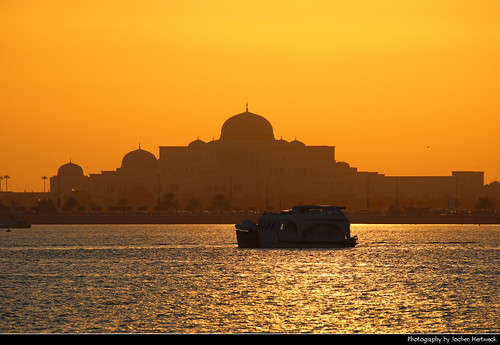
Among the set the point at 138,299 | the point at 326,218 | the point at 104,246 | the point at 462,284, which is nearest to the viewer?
the point at 138,299

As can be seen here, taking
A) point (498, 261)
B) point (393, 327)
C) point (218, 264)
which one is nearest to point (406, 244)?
point (498, 261)

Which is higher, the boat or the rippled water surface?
the boat

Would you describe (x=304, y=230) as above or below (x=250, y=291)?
above

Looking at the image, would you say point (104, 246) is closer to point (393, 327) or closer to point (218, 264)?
point (218, 264)

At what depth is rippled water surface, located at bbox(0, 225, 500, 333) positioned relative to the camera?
4791 cm

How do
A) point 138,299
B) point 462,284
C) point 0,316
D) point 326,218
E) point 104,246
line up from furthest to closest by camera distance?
1. point 104,246
2. point 326,218
3. point 462,284
4. point 138,299
5. point 0,316

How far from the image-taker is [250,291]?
65938 mm

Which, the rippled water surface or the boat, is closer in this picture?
the rippled water surface

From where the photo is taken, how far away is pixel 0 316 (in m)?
51.5

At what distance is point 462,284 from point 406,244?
223 feet

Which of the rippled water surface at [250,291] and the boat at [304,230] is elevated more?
the boat at [304,230]

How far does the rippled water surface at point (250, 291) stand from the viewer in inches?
1886

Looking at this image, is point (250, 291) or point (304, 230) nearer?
point (250, 291)

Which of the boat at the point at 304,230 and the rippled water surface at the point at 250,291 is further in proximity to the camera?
the boat at the point at 304,230
